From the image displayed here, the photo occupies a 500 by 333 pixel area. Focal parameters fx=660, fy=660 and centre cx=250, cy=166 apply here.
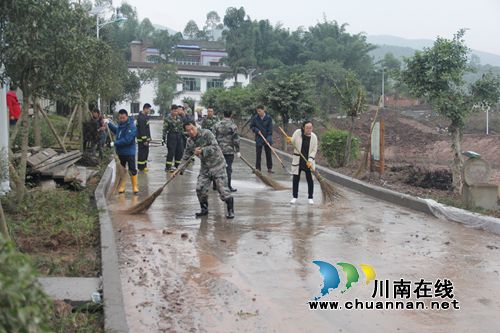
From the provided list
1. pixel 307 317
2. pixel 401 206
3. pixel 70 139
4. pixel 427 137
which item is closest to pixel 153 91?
pixel 427 137

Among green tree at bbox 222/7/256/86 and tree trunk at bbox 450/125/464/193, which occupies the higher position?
green tree at bbox 222/7/256/86

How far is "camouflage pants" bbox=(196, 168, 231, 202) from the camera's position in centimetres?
960

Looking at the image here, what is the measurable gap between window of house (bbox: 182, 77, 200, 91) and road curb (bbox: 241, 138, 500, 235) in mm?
61379

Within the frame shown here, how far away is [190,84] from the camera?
7531cm

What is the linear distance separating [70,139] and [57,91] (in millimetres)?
9836

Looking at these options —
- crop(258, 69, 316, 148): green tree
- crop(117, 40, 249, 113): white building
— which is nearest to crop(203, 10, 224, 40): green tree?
crop(117, 40, 249, 113): white building

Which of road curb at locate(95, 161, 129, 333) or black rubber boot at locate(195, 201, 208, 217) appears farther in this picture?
black rubber boot at locate(195, 201, 208, 217)

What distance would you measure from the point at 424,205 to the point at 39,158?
263 inches

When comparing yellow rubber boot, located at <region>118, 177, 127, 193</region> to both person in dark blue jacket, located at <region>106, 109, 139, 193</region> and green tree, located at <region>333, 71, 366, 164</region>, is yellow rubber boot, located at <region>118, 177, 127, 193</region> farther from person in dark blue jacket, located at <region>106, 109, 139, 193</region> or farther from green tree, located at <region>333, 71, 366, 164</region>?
green tree, located at <region>333, 71, 366, 164</region>

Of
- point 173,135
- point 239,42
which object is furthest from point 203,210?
point 239,42

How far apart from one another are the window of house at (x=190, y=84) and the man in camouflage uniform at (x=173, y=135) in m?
59.4

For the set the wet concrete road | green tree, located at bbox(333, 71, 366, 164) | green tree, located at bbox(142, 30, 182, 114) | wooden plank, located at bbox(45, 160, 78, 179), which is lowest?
the wet concrete road

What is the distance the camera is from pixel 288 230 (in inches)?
353

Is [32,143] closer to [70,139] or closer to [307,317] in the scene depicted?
[70,139]
